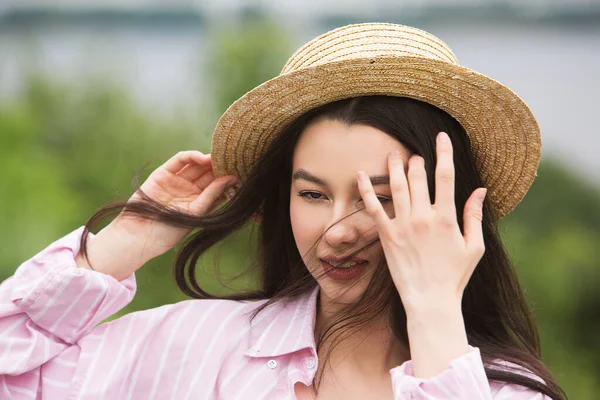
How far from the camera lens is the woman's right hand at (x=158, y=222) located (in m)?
1.98

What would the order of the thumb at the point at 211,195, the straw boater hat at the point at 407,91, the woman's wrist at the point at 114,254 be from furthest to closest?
1. the thumb at the point at 211,195
2. the woman's wrist at the point at 114,254
3. the straw boater hat at the point at 407,91

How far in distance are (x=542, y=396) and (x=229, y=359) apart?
2.11ft

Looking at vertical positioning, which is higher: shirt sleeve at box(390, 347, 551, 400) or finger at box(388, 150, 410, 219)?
finger at box(388, 150, 410, 219)

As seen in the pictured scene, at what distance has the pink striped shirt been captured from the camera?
1.87 metres

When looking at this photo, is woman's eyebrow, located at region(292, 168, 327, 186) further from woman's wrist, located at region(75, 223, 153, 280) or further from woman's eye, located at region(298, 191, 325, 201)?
woman's wrist, located at region(75, 223, 153, 280)

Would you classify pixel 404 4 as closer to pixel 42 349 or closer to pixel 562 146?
pixel 562 146

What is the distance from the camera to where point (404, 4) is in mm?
7312

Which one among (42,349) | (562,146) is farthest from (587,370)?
(42,349)

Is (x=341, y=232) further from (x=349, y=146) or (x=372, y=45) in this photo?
(x=372, y=45)

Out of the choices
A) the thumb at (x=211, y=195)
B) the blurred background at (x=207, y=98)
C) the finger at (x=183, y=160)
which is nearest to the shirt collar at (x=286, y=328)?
the thumb at (x=211, y=195)

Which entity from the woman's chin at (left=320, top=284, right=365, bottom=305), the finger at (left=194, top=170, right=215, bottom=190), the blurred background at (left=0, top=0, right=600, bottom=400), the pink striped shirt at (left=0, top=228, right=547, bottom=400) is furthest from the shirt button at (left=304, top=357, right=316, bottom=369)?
the blurred background at (left=0, top=0, right=600, bottom=400)

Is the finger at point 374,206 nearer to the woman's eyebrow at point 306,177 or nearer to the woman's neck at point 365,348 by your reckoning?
the woman's eyebrow at point 306,177

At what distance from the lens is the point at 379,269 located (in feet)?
5.85

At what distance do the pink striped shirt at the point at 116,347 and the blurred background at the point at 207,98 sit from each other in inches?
108
